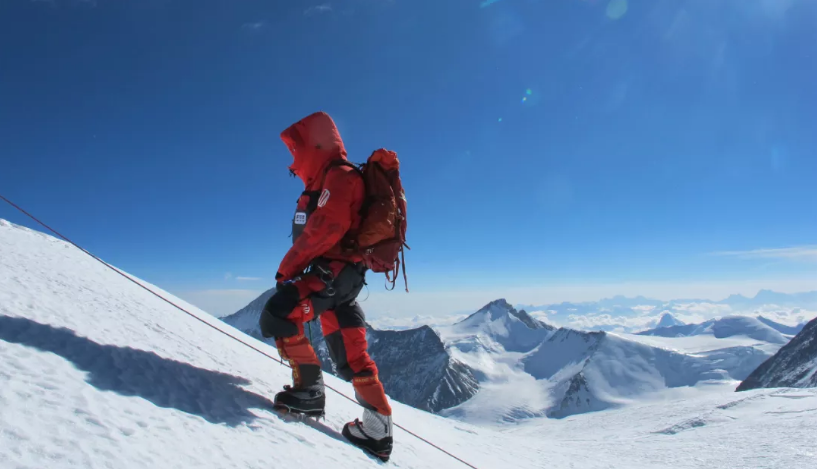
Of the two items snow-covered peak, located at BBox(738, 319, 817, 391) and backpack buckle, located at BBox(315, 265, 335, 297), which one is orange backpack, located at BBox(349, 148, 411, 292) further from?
snow-covered peak, located at BBox(738, 319, 817, 391)

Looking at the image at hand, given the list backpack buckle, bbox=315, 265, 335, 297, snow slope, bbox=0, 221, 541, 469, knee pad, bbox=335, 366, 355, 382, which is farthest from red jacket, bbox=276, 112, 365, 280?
snow slope, bbox=0, 221, 541, 469

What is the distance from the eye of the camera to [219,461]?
3018 mm

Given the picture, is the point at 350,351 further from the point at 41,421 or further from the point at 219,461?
the point at 41,421

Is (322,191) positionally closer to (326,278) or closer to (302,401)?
(326,278)

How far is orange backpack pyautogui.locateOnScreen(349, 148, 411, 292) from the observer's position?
179 inches

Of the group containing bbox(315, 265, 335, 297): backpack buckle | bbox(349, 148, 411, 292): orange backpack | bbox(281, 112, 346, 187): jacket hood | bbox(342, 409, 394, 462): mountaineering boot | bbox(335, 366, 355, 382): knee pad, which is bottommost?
bbox(342, 409, 394, 462): mountaineering boot

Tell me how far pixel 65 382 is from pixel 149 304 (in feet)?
13.3

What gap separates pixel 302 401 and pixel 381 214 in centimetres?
217

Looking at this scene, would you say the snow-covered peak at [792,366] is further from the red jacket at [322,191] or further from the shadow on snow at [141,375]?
the shadow on snow at [141,375]

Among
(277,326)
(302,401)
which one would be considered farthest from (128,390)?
(302,401)

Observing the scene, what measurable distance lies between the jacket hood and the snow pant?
1.17m

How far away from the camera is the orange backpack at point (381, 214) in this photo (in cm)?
454

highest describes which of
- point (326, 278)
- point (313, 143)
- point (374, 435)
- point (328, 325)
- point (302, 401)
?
point (313, 143)

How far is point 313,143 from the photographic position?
490 centimetres
